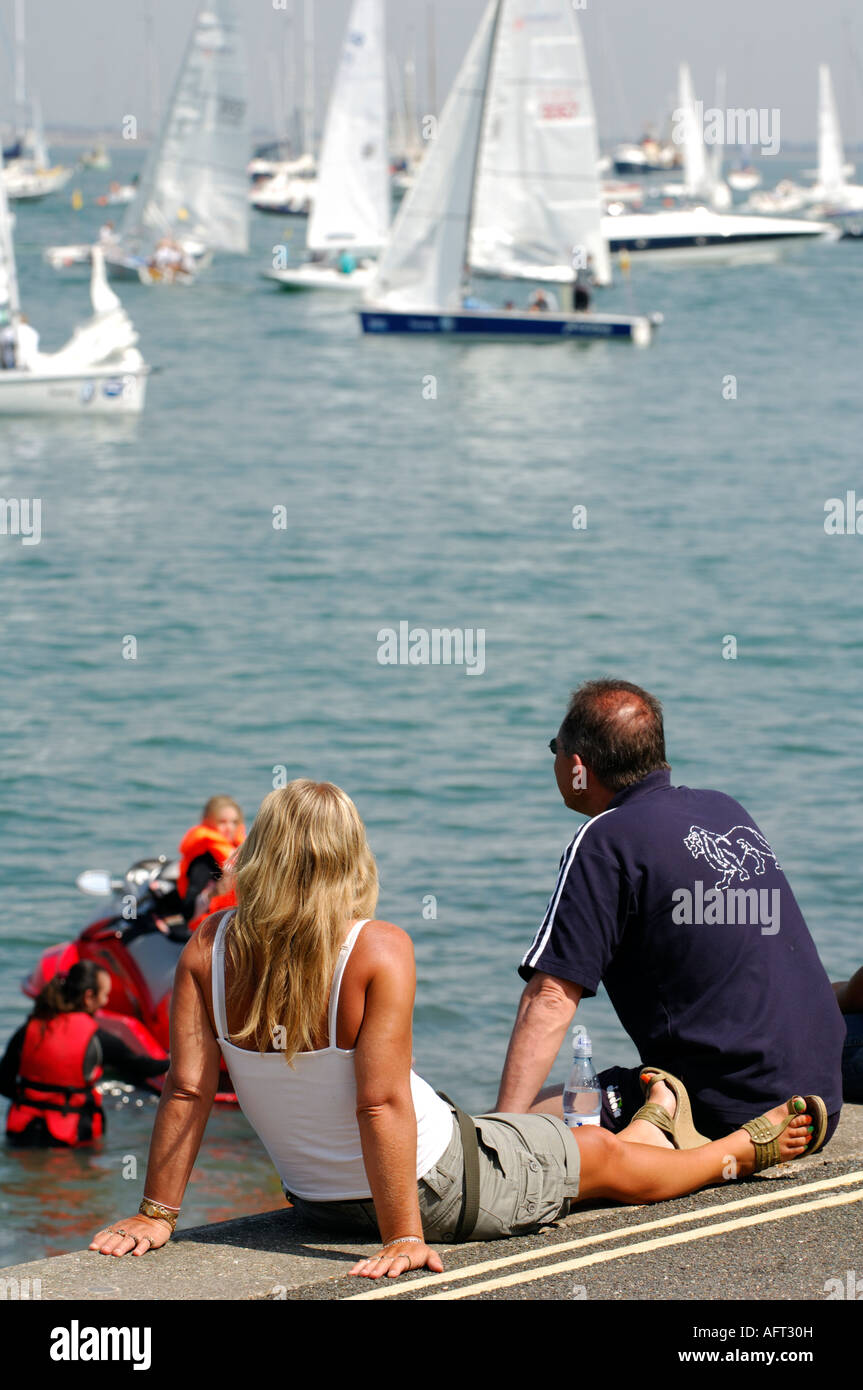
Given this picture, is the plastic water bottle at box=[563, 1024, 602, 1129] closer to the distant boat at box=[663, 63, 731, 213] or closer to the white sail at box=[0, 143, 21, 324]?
the white sail at box=[0, 143, 21, 324]

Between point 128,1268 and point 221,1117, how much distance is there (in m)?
5.36

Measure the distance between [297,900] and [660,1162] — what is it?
126cm

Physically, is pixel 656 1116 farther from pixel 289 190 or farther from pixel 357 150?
pixel 289 190

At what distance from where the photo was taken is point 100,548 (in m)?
26.0

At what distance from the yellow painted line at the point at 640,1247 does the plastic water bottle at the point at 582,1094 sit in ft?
1.81

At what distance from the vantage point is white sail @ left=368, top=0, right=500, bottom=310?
45062 mm

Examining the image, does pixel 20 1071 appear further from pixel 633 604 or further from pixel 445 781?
pixel 633 604

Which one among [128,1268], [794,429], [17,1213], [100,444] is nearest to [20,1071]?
[17,1213]

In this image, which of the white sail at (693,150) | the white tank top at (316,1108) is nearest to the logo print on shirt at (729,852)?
the white tank top at (316,1108)

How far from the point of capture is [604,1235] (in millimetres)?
4199

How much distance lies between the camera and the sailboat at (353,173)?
5678 cm

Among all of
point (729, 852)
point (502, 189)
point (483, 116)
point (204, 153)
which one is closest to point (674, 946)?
point (729, 852)

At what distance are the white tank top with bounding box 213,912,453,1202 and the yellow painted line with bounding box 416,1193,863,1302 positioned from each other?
1.02 feet

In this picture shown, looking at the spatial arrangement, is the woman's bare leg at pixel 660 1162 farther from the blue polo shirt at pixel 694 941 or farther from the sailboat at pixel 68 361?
the sailboat at pixel 68 361
